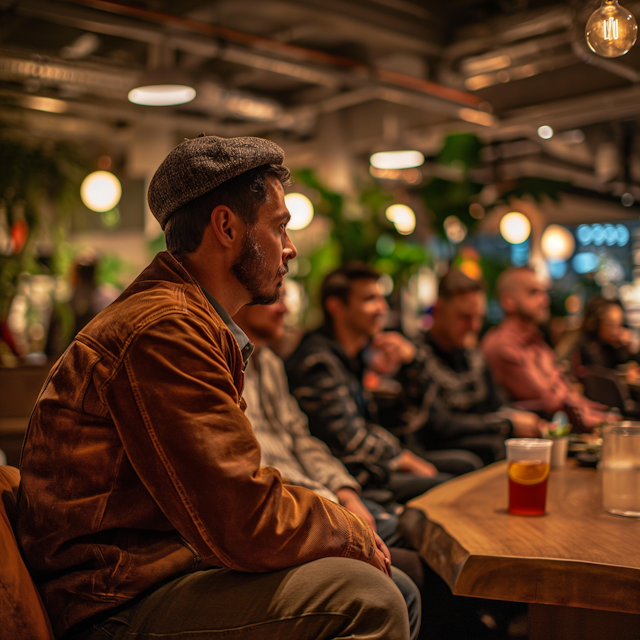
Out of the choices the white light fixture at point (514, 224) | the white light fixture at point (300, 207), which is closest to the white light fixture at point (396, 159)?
the white light fixture at point (300, 207)

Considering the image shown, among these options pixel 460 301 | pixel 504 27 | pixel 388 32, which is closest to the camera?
pixel 460 301

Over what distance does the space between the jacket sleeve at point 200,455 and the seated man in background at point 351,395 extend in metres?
1.42

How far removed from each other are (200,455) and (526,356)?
3525 millimetres

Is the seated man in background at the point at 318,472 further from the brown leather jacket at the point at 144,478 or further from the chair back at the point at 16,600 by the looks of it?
the chair back at the point at 16,600

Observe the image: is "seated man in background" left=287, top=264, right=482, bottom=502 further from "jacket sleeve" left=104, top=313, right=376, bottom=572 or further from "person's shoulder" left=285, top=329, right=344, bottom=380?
"jacket sleeve" left=104, top=313, right=376, bottom=572

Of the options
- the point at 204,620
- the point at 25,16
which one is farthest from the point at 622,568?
the point at 25,16

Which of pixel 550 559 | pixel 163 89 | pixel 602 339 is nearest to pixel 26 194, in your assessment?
pixel 163 89

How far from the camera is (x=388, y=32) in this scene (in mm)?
5723

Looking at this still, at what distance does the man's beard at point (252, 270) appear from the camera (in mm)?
1400

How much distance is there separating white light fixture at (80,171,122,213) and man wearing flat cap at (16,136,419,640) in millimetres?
6185

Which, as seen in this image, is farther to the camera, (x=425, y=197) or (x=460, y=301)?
(x=425, y=197)

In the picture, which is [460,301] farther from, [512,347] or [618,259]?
[618,259]

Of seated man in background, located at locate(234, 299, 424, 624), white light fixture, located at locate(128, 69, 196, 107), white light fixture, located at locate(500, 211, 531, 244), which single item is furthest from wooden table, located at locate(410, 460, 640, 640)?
white light fixture, located at locate(500, 211, 531, 244)

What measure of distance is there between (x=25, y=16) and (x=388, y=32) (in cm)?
331
